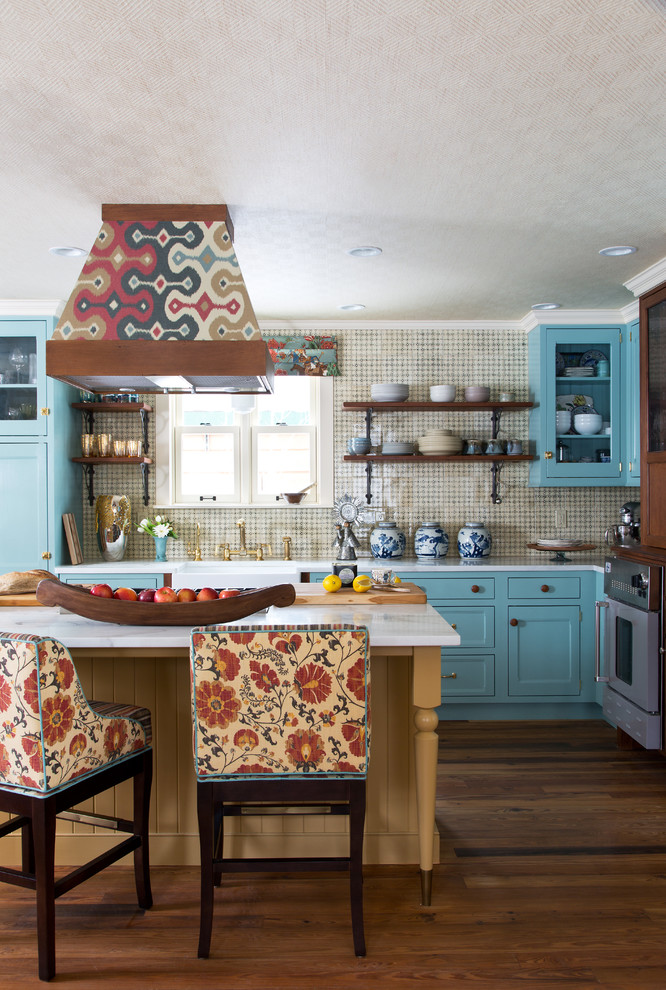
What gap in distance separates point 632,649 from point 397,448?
1854mm

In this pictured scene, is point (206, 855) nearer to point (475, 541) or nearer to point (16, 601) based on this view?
point (16, 601)

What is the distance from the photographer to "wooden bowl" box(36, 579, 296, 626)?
2.48 m

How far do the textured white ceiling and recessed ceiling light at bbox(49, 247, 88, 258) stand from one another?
107 mm

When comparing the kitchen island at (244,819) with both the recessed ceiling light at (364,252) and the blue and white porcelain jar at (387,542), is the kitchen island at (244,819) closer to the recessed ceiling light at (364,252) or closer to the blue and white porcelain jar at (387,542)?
the recessed ceiling light at (364,252)

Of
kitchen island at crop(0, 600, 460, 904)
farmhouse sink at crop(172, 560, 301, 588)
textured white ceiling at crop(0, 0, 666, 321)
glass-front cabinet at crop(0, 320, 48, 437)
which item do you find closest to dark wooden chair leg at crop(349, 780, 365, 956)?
kitchen island at crop(0, 600, 460, 904)

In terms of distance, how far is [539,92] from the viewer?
7.07 ft

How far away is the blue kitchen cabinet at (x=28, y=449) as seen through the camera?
14.6 ft

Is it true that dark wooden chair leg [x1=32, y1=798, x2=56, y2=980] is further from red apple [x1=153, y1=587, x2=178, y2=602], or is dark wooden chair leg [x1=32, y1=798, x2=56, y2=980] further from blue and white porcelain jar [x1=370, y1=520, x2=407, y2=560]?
blue and white porcelain jar [x1=370, y1=520, x2=407, y2=560]

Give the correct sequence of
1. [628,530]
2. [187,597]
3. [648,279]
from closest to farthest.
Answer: [187,597] < [648,279] < [628,530]

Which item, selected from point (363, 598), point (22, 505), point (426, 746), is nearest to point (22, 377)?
point (22, 505)

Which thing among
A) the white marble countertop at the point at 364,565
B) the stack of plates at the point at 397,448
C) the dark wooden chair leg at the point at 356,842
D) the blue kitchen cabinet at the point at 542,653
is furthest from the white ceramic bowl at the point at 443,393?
the dark wooden chair leg at the point at 356,842

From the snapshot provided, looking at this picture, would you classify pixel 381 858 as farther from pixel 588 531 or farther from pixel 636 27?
pixel 588 531

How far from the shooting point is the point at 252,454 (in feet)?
16.7

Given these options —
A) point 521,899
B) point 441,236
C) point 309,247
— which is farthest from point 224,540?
point 521,899
